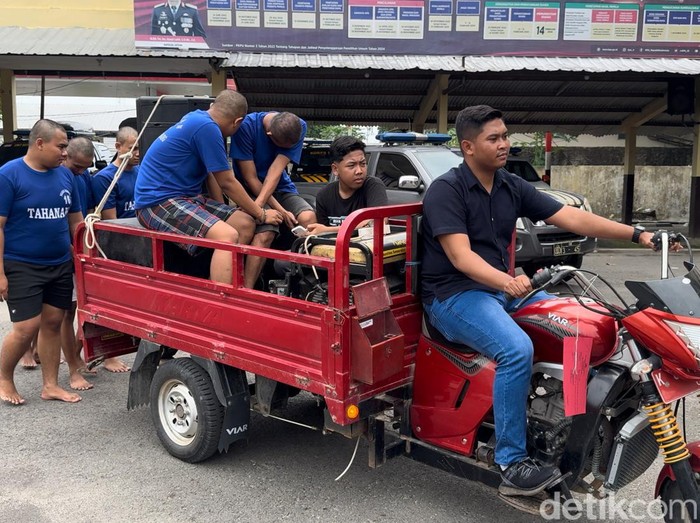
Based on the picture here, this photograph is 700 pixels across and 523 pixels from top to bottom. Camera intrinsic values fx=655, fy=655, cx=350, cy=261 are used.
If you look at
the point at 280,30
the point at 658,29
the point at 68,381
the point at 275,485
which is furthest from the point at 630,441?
the point at 658,29

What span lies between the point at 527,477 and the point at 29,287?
3.72m

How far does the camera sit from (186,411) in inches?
153

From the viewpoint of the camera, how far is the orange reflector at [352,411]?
296cm

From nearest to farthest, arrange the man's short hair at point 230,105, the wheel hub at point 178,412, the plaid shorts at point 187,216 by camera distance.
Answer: the wheel hub at point 178,412, the plaid shorts at point 187,216, the man's short hair at point 230,105

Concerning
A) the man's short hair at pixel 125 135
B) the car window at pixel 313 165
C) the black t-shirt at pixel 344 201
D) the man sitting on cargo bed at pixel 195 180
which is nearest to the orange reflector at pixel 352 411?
the man sitting on cargo bed at pixel 195 180

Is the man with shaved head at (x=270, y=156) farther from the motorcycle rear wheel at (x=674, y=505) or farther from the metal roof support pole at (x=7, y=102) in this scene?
the metal roof support pole at (x=7, y=102)

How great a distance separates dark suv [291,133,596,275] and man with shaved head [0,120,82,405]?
4.15 m

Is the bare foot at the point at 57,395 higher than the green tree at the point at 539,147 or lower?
lower

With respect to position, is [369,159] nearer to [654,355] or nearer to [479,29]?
[479,29]

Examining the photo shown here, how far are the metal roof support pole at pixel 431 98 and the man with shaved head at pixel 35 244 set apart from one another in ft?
29.1

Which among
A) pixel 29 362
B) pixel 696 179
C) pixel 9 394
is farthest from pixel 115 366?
pixel 696 179

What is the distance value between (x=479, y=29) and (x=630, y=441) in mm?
10080

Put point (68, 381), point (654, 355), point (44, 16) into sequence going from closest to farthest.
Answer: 1. point (654, 355)
2. point (68, 381)
3. point (44, 16)

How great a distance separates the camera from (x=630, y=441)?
2662mm
